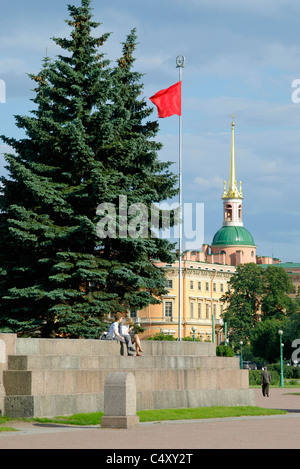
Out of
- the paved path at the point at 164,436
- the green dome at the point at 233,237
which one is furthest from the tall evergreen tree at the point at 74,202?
the green dome at the point at 233,237

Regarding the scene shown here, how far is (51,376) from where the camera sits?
2131cm

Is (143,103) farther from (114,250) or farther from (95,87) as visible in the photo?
(114,250)

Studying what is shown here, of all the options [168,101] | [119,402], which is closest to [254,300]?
[168,101]

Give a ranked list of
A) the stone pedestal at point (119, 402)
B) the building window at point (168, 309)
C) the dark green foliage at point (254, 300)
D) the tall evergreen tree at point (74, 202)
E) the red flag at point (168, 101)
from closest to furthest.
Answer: the stone pedestal at point (119, 402)
the tall evergreen tree at point (74, 202)
the red flag at point (168, 101)
the dark green foliage at point (254, 300)
the building window at point (168, 309)

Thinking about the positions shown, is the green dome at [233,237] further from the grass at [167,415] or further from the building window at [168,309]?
the grass at [167,415]

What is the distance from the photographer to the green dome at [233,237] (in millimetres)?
155512

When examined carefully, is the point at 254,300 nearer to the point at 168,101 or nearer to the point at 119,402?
the point at 168,101

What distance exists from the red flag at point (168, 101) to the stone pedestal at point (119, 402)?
21.6 m

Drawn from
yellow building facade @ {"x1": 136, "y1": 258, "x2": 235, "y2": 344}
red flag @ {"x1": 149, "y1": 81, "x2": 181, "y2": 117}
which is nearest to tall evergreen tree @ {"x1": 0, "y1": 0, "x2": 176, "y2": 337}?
red flag @ {"x1": 149, "y1": 81, "x2": 181, "y2": 117}

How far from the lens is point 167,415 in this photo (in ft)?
72.7

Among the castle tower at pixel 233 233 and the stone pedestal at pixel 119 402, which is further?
the castle tower at pixel 233 233

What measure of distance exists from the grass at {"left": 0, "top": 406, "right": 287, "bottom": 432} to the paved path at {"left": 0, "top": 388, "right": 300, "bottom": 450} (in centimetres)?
60

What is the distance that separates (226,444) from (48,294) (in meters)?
17.8

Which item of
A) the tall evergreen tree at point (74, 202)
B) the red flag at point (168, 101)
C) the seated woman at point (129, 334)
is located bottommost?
the seated woman at point (129, 334)
